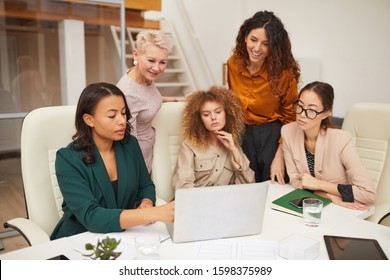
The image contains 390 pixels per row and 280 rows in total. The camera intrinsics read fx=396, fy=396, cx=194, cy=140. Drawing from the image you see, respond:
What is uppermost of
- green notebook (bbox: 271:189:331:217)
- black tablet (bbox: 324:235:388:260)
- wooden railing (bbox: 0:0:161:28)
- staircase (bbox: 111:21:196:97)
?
wooden railing (bbox: 0:0:161:28)

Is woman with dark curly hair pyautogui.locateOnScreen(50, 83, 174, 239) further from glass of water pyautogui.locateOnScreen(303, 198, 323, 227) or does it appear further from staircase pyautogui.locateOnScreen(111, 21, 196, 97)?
staircase pyautogui.locateOnScreen(111, 21, 196, 97)

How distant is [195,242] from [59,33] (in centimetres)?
260

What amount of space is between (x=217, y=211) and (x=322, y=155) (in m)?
0.75

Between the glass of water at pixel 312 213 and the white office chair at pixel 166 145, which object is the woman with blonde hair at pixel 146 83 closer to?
the white office chair at pixel 166 145

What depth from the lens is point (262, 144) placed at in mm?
2000

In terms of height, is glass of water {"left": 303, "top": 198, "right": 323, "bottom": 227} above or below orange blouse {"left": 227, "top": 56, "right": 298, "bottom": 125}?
below

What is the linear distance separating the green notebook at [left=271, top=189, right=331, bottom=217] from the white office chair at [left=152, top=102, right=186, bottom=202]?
591mm

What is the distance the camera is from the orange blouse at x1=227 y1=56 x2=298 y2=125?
1942 mm

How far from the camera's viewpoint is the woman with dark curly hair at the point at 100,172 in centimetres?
119

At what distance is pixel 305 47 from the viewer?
3506 millimetres

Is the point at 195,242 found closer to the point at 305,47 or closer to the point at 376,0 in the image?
the point at 376,0

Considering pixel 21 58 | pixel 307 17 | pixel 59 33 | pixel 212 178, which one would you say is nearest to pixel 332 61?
pixel 307 17

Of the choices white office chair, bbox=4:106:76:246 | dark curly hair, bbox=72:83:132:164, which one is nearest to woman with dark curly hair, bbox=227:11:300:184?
dark curly hair, bbox=72:83:132:164

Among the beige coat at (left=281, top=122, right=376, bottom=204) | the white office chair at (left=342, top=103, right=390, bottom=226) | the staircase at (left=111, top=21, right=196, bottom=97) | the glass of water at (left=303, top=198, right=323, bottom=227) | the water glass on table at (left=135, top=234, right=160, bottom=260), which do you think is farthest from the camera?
the staircase at (left=111, top=21, right=196, bottom=97)
